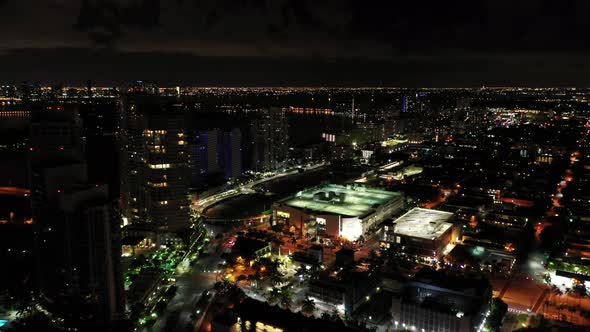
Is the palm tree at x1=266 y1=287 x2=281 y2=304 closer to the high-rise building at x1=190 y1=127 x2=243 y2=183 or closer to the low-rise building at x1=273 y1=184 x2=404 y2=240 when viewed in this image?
the low-rise building at x1=273 y1=184 x2=404 y2=240

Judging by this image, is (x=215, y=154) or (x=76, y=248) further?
(x=215, y=154)

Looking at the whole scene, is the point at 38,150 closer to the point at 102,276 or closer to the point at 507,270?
the point at 102,276

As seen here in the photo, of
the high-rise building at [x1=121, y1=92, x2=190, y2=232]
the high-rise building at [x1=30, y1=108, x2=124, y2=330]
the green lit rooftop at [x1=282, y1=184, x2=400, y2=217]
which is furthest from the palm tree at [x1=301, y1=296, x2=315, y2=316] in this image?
the high-rise building at [x1=121, y1=92, x2=190, y2=232]

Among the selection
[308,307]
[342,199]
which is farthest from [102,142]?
[308,307]

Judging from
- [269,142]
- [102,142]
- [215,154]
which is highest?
[269,142]

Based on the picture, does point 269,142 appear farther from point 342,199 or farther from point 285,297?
point 285,297

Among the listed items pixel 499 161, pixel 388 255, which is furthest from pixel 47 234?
pixel 499 161

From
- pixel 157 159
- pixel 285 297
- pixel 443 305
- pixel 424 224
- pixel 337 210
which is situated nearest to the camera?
pixel 443 305
